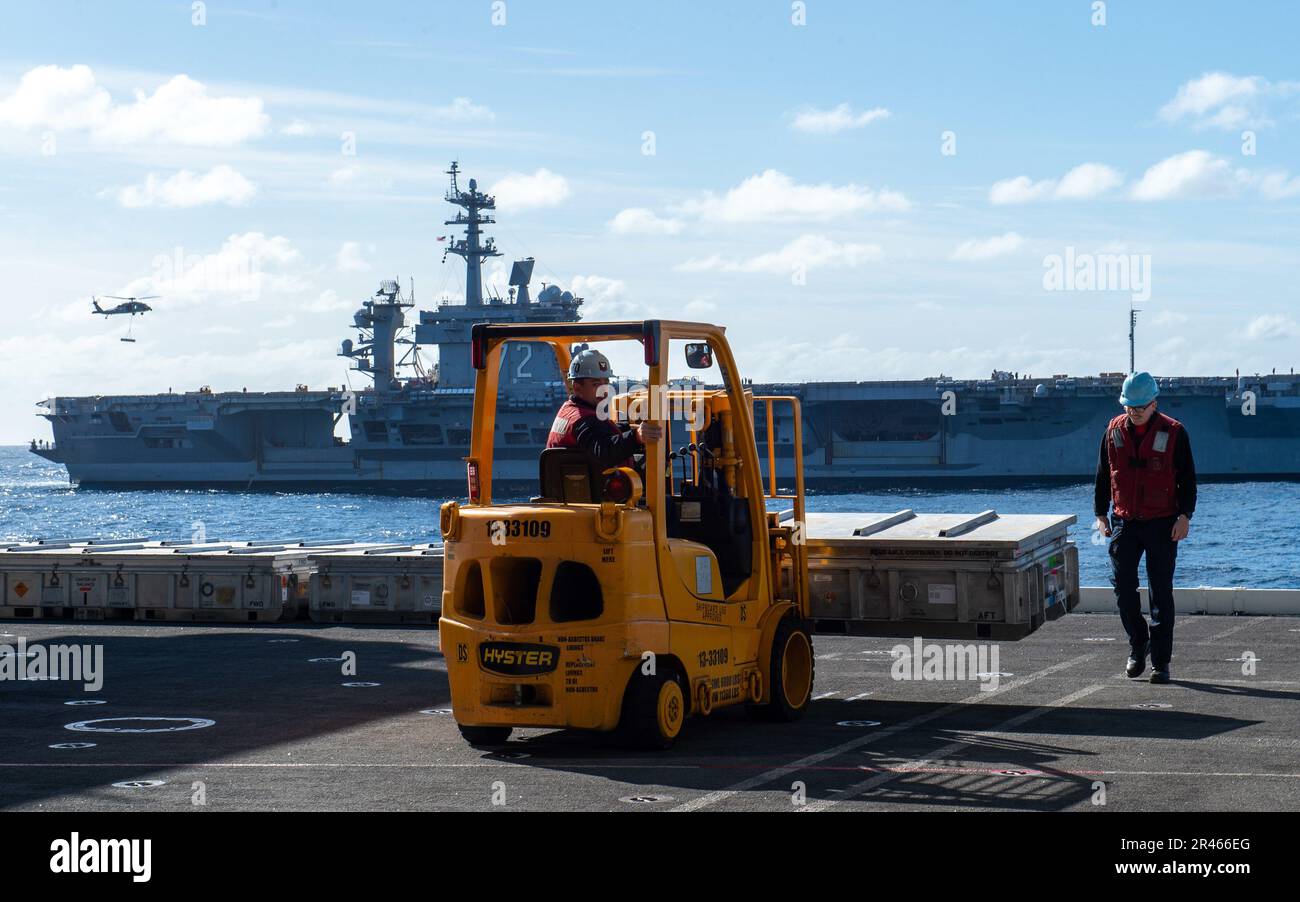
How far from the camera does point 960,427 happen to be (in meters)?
85.0

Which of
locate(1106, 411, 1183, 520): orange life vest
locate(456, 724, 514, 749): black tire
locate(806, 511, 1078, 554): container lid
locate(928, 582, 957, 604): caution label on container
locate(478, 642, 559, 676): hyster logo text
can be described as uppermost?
locate(1106, 411, 1183, 520): orange life vest

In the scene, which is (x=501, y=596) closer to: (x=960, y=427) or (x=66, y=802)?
(x=66, y=802)

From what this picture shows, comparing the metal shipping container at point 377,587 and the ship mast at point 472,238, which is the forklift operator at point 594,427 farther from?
the ship mast at point 472,238

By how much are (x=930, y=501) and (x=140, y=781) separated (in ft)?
223

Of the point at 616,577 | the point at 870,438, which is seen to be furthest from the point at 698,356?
the point at 870,438

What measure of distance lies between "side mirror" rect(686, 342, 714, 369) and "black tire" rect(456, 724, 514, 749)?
275 cm

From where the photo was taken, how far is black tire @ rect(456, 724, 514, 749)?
1009 cm

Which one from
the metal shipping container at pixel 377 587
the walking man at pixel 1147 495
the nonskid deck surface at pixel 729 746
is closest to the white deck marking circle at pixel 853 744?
the nonskid deck surface at pixel 729 746

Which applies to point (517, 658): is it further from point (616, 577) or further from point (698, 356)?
point (698, 356)

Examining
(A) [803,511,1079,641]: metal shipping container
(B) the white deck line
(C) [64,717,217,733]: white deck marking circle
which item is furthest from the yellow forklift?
(B) the white deck line

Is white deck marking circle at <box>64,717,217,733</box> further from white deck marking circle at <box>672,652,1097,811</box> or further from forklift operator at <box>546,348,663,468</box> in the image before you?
white deck marking circle at <box>672,652,1097,811</box>

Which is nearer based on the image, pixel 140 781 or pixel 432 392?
pixel 140 781
